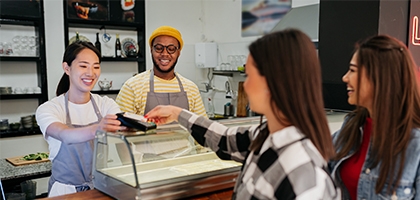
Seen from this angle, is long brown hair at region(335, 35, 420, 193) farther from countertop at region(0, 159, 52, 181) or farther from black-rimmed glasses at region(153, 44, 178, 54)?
countertop at region(0, 159, 52, 181)

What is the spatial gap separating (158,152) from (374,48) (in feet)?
3.17

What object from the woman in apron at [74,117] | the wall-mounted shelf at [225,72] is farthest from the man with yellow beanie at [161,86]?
the wall-mounted shelf at [225,72]

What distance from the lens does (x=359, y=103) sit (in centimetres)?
147

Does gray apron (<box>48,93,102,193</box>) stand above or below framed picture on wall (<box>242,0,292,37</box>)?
below

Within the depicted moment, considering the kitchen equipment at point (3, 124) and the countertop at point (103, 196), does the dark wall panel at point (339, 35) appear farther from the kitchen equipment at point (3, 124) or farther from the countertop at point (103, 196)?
the kitchen equipment at point (3, 124)

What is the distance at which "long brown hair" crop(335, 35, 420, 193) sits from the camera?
1370mm

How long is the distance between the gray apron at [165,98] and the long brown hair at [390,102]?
1.43m

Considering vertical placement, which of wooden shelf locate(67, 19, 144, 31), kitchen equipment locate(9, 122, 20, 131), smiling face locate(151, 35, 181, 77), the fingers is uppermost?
wooden shelf locate(67, 19, 144, 31)

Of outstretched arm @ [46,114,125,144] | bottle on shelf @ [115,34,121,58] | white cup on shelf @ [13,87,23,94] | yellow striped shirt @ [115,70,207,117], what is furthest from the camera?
bottle on shelf @ [115,34,121,58]

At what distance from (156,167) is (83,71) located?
0.71 m

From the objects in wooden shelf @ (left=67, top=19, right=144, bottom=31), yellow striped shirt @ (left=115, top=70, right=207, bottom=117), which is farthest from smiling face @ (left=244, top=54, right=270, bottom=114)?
wooden shelf @ (left=67, top=19, right=144, bottom=31)

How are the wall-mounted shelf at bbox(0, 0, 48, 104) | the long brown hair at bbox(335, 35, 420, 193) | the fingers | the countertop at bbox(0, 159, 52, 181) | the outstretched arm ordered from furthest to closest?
the wall-mounted shelf at bbox(0, 0, 48, 104) < the countertop at bbox(0, 159, 52, 181) < the outstretched arm < the fingers < the long brown hair at bbox(335, 35, 420, 193)

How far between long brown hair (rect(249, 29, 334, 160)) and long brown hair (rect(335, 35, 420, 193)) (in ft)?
1.57

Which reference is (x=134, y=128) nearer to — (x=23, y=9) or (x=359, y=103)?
(x=359, y=103)
